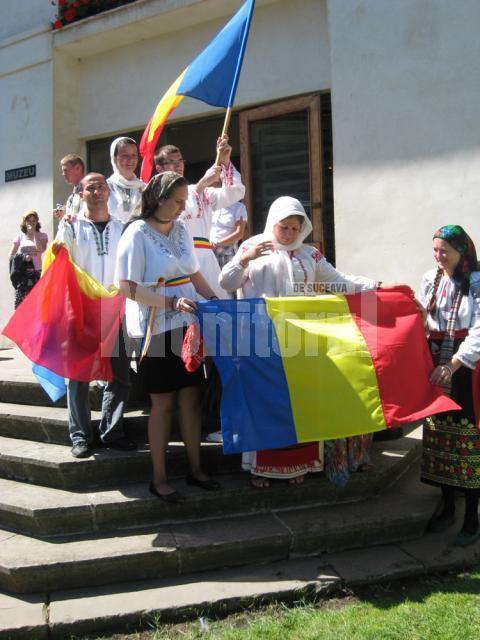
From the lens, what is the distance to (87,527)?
11.7 feet

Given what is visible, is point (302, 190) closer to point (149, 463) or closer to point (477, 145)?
point (477, 145)

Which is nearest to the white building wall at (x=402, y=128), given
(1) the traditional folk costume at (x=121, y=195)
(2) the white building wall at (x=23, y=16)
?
(1) the traditional folk costume at (x=121, y=195)

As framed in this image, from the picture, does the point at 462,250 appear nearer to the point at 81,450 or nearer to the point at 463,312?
the point at 463,312

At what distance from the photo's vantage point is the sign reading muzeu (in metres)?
8.48

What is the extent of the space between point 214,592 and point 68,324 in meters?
1.82

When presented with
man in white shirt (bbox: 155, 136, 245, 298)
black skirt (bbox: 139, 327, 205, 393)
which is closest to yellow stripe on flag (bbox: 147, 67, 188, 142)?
man in white shirt (bbox: 155, 136, 245, 298)

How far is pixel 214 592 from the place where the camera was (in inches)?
127

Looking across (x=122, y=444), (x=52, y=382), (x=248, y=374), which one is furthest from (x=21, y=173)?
(x=248, y=374)

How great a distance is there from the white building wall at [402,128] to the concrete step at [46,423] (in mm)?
3016

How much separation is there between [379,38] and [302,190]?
1.75m

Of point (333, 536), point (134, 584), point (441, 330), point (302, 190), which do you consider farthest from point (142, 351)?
point (302, 190)

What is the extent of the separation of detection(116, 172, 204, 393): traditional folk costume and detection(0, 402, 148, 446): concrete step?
853 mm

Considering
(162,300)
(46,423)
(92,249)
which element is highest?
(92,249)

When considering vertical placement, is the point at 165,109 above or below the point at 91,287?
above
